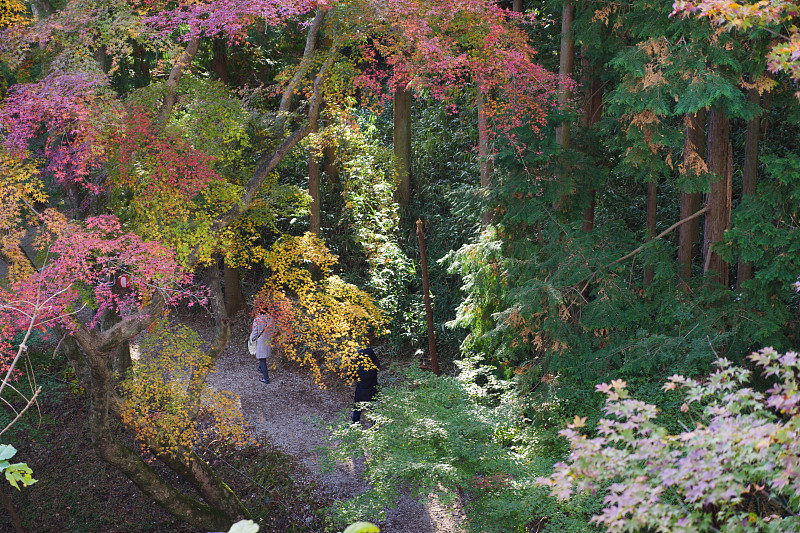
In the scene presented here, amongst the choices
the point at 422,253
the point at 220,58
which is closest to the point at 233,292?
the point at 422,253

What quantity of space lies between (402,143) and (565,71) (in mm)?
3989

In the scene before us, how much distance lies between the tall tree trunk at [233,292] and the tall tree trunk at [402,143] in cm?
354

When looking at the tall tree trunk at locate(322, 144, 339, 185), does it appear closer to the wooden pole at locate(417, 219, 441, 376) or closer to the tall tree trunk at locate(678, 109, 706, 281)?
the wooden pole at locate(417, 219, 441, 376)

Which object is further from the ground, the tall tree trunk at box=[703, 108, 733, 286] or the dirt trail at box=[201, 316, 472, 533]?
the tall tree trunk at box=[703, 108, 733, 286]

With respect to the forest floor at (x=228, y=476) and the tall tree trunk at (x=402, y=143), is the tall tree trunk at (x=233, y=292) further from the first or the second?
the tall tree trunk at (x=402, y=143)

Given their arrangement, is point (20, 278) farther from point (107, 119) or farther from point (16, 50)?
point (16, 50)

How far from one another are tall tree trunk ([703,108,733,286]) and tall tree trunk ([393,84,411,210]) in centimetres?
554

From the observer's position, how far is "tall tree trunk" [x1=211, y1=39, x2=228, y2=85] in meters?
11.0

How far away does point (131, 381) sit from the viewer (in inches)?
266

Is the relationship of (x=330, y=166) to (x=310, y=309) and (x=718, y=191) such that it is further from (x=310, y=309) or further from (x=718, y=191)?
(x=718, y=191)

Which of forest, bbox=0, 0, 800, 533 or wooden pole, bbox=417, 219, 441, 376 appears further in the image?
wooden pole, bbox=417, 219, 441, 376

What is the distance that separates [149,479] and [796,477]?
20.3 feet

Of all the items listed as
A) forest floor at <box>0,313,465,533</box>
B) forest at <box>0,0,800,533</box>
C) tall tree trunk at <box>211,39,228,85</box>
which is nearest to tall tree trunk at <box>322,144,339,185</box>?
tall tree trunk at <box>211,39,228,85</box>

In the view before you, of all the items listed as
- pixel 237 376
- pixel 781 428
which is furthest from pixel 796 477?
pixel 237 376
